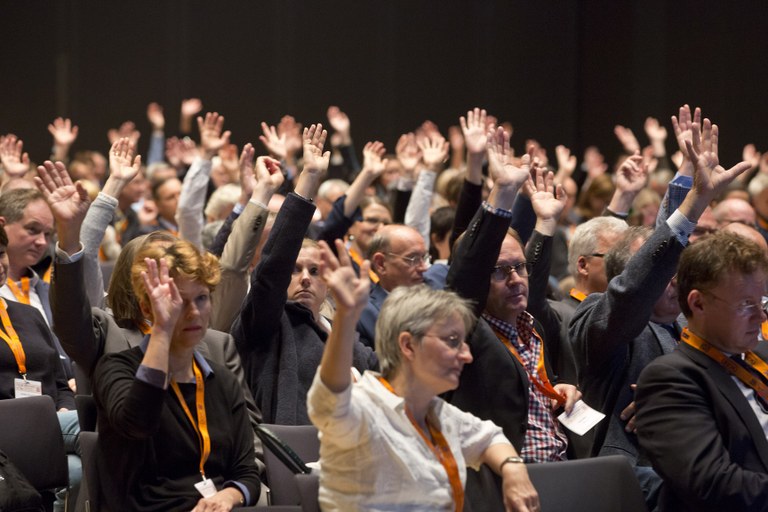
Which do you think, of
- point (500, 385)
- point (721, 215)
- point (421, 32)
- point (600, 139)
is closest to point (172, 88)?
point (421, 32)

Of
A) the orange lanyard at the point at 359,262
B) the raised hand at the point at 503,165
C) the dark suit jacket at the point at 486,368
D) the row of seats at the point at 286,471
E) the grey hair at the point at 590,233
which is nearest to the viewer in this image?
the row of seats at the point at 286,471

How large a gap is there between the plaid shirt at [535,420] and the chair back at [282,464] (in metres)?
0.64

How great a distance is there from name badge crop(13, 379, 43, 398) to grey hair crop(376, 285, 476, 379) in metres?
1.76

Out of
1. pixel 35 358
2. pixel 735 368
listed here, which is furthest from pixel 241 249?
pixel 735 368

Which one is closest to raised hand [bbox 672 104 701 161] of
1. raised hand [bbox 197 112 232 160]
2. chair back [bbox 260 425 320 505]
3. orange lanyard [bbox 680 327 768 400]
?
orange lanyard [bbox 680 327 768 400]

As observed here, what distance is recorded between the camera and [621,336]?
333cm

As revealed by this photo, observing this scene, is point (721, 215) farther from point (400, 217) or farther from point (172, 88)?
point (172, 88)

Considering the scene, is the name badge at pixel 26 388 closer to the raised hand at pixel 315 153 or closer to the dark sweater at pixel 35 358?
the dark sweater at pixel 35 358

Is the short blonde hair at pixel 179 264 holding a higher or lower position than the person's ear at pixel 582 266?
higher

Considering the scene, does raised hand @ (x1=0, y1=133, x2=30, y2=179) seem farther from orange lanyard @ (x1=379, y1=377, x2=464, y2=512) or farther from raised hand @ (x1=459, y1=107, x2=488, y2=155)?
orange lanyard @ (x1=379, y1=377, x2=464, y2=512)

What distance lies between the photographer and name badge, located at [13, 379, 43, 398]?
3864 mm

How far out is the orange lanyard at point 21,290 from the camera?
14.7 feet

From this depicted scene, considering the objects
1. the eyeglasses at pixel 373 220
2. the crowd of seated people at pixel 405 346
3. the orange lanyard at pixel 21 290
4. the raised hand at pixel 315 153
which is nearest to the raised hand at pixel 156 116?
the eyeglasses at pixel 373 220

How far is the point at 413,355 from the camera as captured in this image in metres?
2.59
